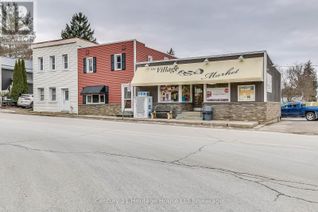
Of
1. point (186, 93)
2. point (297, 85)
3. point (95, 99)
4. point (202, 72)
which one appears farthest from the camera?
point (297, 85)

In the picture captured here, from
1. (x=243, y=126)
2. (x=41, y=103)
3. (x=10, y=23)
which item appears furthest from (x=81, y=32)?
(x=243, y=126)

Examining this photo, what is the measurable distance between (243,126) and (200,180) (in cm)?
1209

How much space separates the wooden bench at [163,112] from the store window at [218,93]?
9.73 ft

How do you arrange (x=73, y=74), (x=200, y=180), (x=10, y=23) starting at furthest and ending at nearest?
(x=10, y=23) → (x=73, y=74) → (x=200, y=180)

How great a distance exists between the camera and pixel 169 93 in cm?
2306

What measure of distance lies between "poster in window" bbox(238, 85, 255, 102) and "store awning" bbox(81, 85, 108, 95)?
11.7 metres

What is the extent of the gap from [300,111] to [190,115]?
964cm

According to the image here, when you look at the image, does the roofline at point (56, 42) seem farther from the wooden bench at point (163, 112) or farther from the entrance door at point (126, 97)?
the wooden bench at point (163, 112)

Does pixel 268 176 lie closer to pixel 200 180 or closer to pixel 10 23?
pixel 200 180

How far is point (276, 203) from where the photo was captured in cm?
438

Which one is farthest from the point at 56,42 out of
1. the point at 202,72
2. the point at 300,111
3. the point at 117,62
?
the point at 300,111

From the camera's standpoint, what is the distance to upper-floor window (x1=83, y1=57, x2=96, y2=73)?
2677 cm

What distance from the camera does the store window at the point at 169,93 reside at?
22.8m

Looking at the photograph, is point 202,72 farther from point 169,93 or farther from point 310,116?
point 310,116
